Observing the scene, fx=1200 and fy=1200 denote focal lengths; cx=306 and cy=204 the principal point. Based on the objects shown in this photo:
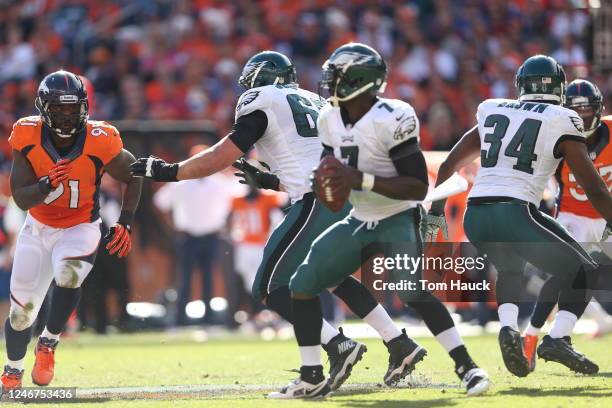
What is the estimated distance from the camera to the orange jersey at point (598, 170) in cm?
830

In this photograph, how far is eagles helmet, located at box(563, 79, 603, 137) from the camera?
816 cm

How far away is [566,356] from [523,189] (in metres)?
1.12

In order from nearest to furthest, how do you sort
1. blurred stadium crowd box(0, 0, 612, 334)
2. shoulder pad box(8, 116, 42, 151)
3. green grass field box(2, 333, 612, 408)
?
green grass field box(2, 333, 612, 408) < shoulder pad box(8, 116, 42, 151) < blurred stadium crowd box(0, 0, 612, 334)

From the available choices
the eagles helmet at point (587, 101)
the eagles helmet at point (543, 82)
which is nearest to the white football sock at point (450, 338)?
the eagles helmet at point (543, 82)

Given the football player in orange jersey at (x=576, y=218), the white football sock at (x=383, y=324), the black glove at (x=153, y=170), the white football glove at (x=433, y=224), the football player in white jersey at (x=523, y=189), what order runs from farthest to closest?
the football player in orange jersey at (x=576, y=218), the white football glove at (x=433, y=224), the white football sock at (x=383, y=324), the football player in white jersey at (x=523, y=189), the black glove at (x=153, y=170)

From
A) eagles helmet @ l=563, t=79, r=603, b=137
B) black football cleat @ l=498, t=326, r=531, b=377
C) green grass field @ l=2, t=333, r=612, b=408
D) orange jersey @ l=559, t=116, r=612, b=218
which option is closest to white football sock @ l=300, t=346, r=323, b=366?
green grass field @ l=2, t=333, r=612, b=408

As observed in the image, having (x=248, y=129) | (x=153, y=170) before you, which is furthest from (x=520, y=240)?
(x=153, y=170)

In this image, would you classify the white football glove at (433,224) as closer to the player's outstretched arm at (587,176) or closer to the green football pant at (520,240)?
the green football pant at (520,240)

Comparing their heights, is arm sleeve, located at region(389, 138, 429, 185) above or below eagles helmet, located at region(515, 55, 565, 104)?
below

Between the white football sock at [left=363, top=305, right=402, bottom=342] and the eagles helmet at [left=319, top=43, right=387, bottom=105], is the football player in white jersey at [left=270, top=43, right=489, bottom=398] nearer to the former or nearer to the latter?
the eagles helmet at [left=319, top=43, right=387, bottom=105]

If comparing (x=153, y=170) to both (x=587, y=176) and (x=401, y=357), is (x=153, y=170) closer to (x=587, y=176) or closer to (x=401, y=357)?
(x=401, y=357)

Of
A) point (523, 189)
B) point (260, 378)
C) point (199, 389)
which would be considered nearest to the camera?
point (523, 189)

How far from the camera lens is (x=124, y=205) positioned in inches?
299

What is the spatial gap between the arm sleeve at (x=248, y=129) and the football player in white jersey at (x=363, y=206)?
2.07 ft
